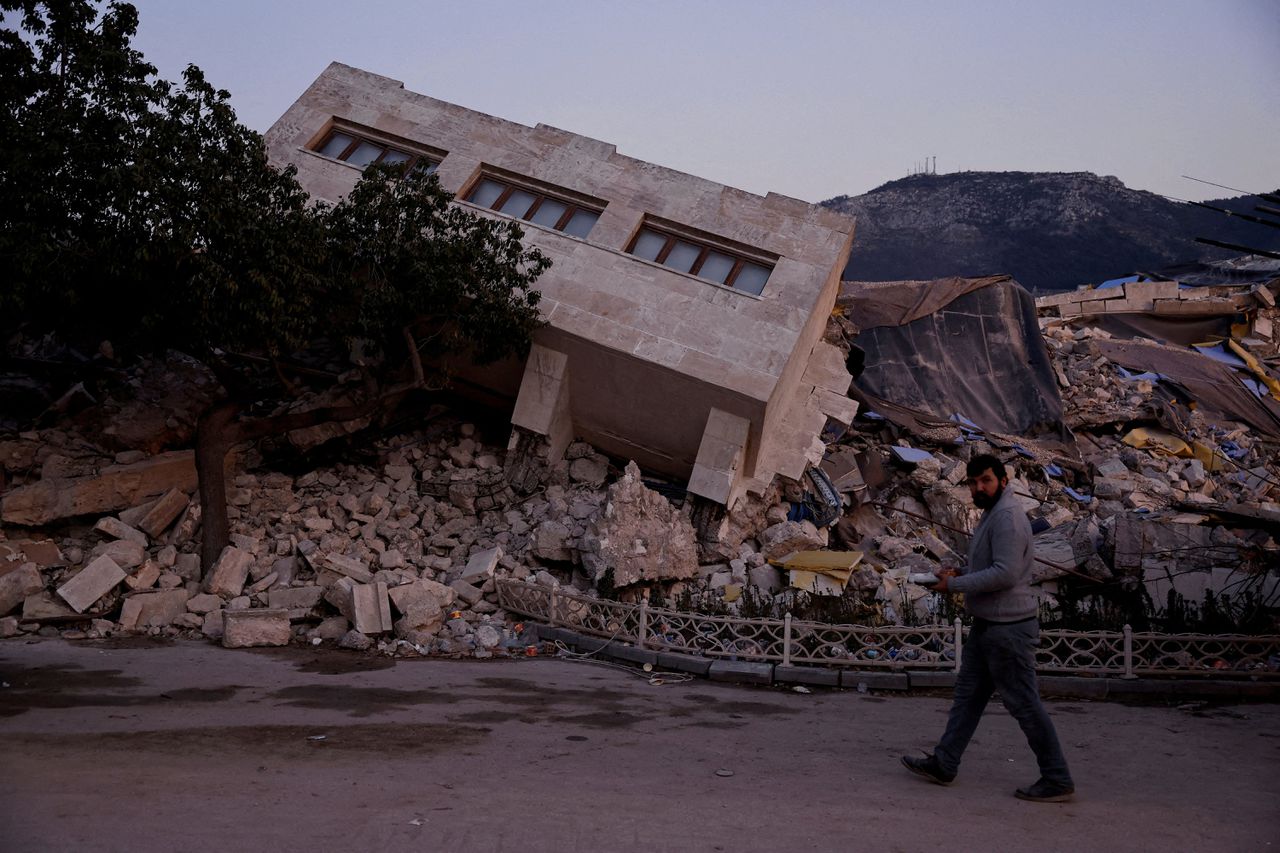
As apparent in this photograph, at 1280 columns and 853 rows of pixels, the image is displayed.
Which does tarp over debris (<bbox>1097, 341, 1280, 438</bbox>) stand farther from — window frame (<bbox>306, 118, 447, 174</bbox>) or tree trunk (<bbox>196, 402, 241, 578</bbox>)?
tree trunk (<bbox>196, 402, 241, 578</bbox>)

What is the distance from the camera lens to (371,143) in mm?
15055

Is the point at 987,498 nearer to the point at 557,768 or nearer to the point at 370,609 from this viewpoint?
the point at 557,768

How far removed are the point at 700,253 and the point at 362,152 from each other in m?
5.67

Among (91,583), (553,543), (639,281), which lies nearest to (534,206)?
(639,281)

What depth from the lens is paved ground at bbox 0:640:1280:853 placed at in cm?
395

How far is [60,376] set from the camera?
1406 cm

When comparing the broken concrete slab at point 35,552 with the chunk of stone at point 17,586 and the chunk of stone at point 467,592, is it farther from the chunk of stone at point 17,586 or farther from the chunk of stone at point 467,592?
the chunk of stone at point 467,592

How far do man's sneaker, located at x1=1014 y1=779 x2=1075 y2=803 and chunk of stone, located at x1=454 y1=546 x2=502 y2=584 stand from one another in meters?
7.65

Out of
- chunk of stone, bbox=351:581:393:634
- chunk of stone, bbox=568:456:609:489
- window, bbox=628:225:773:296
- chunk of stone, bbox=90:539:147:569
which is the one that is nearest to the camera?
chunk of stone, bbox=351:581:393:634

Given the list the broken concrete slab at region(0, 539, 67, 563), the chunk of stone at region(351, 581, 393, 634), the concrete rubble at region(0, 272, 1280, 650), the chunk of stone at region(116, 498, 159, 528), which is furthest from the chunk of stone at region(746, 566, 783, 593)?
the broken concrete slab at region(0, 539, 67, 563)

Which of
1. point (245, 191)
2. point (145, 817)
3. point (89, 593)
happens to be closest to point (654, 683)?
point (145, 817)

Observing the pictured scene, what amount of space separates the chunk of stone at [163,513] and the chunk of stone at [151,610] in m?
1.52

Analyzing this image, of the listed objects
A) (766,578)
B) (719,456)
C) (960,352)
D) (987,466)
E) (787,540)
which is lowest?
(766,578)

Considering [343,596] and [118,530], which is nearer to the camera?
[343,596]
